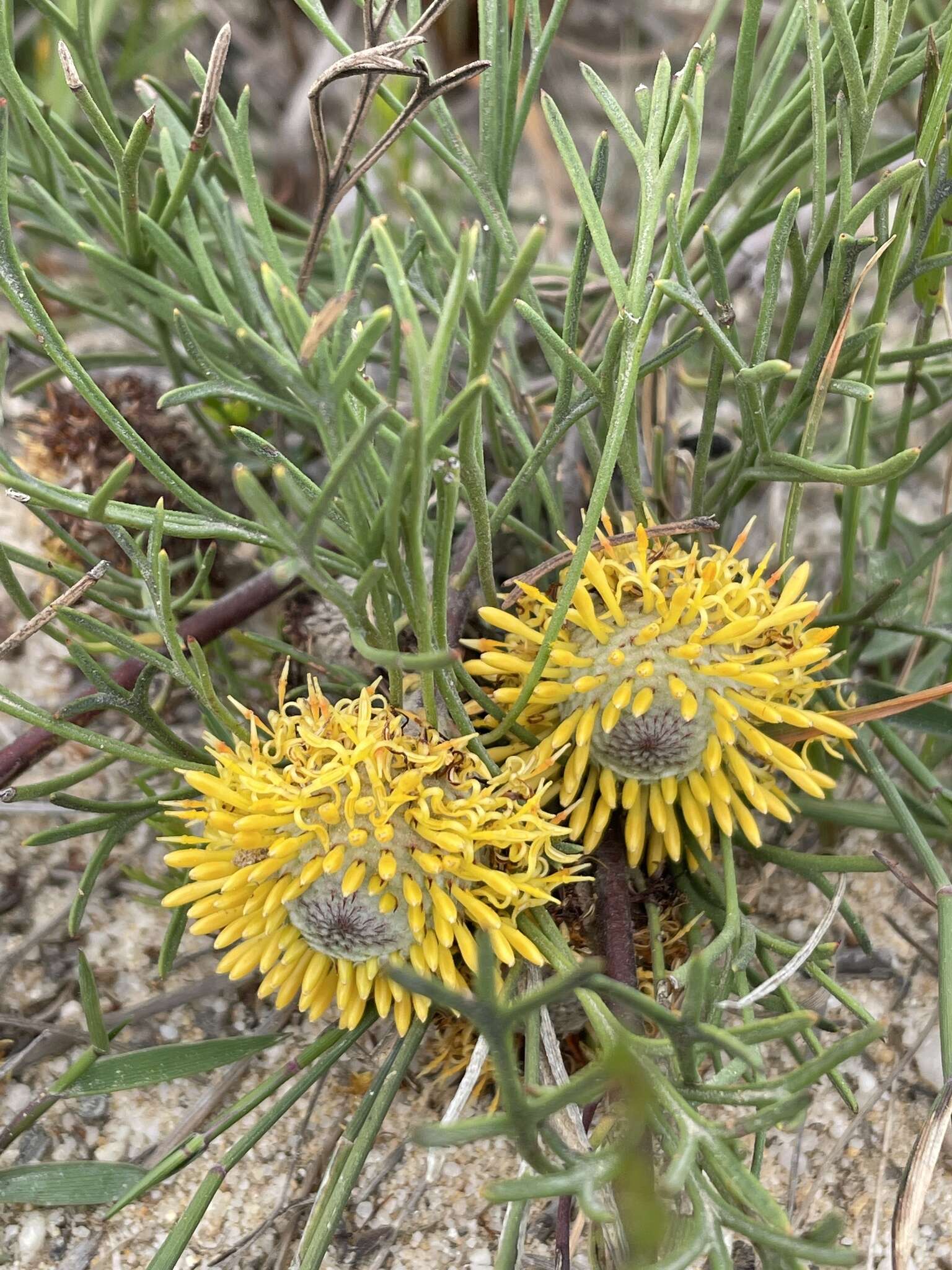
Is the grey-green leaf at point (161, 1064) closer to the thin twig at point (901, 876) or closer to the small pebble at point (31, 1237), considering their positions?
the small pebble at point (31, 1237)

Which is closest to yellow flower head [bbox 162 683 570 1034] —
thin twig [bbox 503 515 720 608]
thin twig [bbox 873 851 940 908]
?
thin twig [bbox 503 515 720 608]

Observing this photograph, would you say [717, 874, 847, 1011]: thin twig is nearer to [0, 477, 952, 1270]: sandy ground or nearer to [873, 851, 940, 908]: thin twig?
[873, 851, 940, 908]: thin twig

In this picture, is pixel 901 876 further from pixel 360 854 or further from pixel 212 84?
pixel 212 84

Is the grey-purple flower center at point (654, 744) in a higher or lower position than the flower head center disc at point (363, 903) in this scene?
higher

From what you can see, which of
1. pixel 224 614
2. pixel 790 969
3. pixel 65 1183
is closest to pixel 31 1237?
pixel 65 1183

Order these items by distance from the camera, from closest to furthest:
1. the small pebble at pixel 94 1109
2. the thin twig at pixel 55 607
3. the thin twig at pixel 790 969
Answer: the thin twig at pixel 790 969, the thin twig at pixel 55 607, the small pebble at pixel 94 1109

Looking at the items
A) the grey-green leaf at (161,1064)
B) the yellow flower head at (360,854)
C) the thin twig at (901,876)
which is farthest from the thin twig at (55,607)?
the thin twig at (901,876)

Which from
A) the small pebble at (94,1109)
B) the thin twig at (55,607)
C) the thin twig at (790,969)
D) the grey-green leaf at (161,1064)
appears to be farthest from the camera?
the small pebble at (94,1109)

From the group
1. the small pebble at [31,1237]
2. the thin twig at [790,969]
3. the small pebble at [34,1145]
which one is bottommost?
the small pebble at [31,1237]
